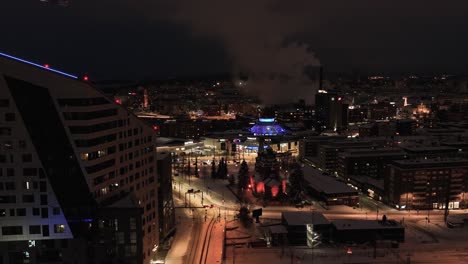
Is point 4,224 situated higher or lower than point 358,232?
higher

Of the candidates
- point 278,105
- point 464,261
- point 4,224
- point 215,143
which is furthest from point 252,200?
point 278,105

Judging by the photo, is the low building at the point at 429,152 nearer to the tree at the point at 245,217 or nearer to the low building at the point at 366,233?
the low building at the point at 366,233

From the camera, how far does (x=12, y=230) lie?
59.0 ft

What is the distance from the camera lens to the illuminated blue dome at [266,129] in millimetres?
68688

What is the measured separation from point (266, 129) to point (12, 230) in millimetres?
53145

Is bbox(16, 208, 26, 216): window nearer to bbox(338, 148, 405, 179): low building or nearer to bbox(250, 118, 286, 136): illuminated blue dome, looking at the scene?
bbox(338, 148, 405, 179): low building

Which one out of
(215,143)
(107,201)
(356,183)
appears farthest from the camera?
(215,143)

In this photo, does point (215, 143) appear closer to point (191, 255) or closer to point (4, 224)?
point (191, 255)

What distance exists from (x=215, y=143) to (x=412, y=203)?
3401 centimetres

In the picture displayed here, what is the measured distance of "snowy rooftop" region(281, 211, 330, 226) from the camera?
27719mm

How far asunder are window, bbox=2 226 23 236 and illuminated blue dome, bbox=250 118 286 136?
2042 inches

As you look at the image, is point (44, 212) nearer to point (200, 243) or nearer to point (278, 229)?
point (200, 243)

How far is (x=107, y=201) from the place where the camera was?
19281mm

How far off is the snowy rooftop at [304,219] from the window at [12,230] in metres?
15.4
